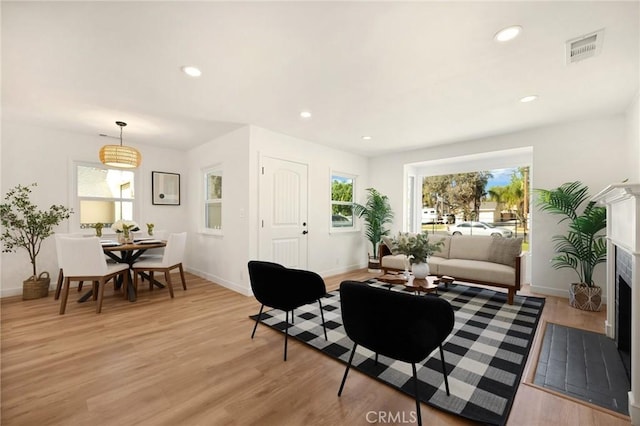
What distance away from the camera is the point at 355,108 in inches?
126

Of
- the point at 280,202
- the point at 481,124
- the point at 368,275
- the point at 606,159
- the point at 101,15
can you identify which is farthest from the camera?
the point at 368,275

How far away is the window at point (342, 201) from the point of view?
5340mm

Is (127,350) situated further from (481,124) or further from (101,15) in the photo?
(481,124)

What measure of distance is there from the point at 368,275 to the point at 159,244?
3571 millimetres

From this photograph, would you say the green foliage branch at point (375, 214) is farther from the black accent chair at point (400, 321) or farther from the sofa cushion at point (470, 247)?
the black accent chair at point (400, 321)

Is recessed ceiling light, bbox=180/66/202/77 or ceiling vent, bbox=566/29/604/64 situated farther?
recessed ceiling light, bbox=180/66/202/77

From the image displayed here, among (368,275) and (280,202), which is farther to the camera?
(368,275)

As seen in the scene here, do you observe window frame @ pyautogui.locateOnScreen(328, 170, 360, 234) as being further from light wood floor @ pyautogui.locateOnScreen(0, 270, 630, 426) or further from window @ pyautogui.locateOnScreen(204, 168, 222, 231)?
light wood floor @ pyautogui.locateOnScreen(0, 270, 630, 426)

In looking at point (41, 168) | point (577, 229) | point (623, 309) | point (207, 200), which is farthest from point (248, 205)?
point (577, 229)

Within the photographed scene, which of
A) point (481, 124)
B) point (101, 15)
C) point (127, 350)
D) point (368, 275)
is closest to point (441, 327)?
point (127, 350)

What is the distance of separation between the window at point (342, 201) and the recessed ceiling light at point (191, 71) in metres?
3.17

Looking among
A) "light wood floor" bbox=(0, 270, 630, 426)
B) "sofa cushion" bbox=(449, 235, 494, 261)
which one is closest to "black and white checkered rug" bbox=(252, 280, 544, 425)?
"light wood floor" bbox=(0, 270, 630, 426)

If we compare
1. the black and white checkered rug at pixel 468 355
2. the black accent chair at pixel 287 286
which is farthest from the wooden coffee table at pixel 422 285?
the black accent chair at pixel 287 286

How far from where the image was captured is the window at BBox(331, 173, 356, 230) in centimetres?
534
